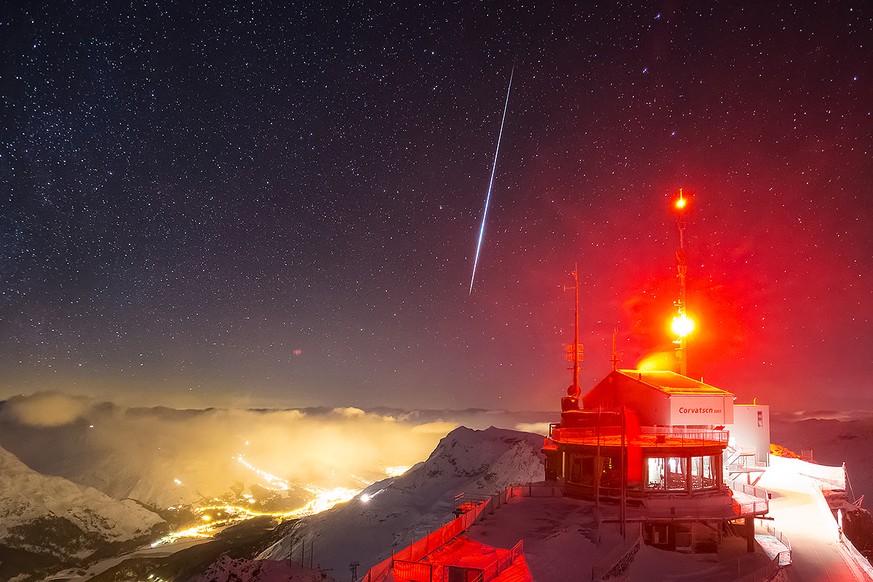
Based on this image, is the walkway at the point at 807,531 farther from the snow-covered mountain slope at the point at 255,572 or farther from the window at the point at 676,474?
the snow-covered mountain slope at the point at 255,572

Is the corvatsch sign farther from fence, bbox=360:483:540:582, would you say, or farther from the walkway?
fence, bbox=360:483:540:582

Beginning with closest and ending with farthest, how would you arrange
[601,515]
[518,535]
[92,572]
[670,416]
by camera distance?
1. [518,535]
2. [601,515]
3. [670,416]
4. [92,572]

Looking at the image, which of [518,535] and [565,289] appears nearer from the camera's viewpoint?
[518,535]

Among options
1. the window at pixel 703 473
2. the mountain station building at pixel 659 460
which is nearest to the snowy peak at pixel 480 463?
the mountain station building at pixel 659 460

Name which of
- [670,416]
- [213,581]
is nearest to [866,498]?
[670,416]

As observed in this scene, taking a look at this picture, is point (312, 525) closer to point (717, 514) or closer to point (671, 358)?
point (671, 358)

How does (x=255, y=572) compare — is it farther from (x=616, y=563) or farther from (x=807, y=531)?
(x=807, y=531)
